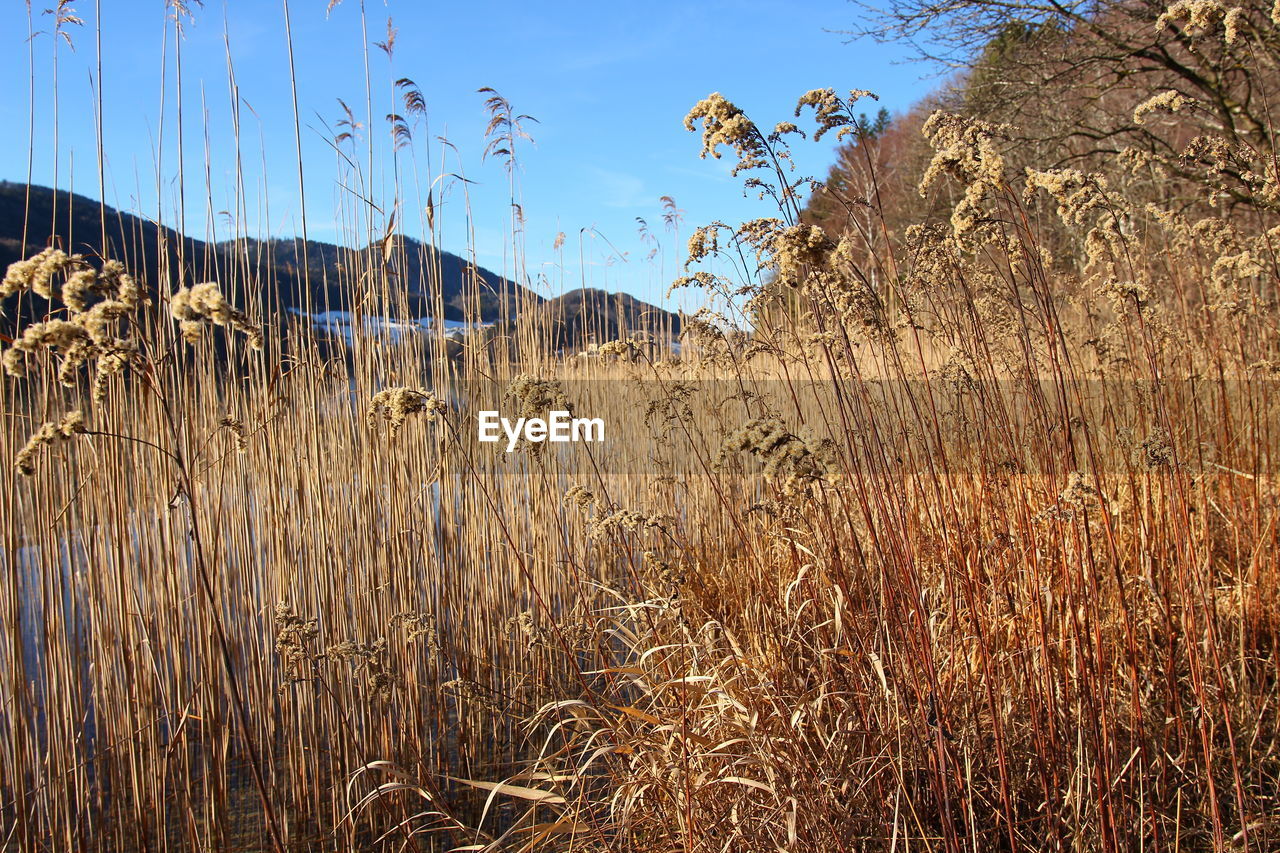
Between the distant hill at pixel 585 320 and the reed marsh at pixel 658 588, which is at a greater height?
the distant hill at pixel 585 320

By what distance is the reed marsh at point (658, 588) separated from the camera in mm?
1366

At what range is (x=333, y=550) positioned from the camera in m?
2.38

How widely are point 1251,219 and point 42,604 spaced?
11.0 meters

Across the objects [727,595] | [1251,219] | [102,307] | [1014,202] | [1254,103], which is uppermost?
[1254,103]

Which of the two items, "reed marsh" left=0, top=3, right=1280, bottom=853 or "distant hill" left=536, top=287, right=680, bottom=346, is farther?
"distant hill" left=536, top=287, right=680, bottom=346

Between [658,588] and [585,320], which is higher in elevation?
[585,320]

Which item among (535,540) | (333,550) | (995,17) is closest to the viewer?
(333,550)

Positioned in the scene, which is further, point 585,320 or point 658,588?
point 585,320

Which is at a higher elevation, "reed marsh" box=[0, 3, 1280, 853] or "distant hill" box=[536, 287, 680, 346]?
"distant hill" box=[536, 287, 680, 346]

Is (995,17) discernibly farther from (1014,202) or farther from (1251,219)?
(1014,202)

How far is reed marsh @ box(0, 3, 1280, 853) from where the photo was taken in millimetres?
1366

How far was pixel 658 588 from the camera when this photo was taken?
3084 mm

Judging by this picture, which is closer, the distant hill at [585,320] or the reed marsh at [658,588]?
Result: the reed marsh at [658,588]

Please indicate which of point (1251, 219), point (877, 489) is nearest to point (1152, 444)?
point (877, 489)
